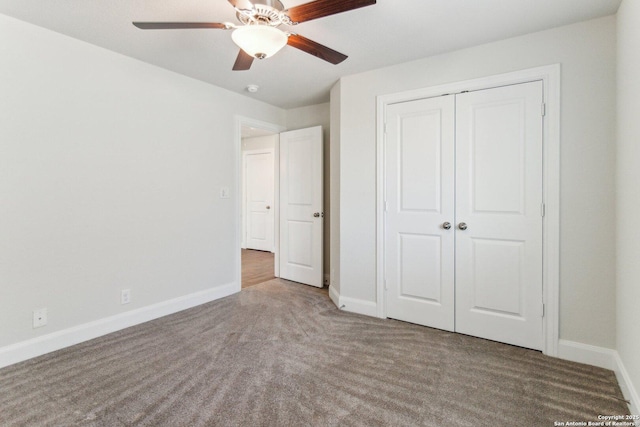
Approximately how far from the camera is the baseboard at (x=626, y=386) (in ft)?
5.44

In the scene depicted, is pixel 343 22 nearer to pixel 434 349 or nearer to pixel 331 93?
pixel 331 93

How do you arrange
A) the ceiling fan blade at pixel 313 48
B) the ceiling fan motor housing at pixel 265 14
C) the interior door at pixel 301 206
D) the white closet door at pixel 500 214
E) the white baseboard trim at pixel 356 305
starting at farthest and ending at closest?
Answer: 1. the interior door at pixel 301 206
2. the white baseboard trim at pixel 356 305
3. the white closet door at pixel 500 214
4. the ceiling fan blade at pixel 313 48
5. the ceiling fan motor housing at pixel 265 14

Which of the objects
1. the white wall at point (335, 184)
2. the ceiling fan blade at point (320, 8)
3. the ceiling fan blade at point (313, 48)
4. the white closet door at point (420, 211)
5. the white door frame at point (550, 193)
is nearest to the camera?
the ceiling fan blade at point (320, 8)

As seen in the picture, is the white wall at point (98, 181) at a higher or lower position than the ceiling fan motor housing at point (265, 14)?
lower

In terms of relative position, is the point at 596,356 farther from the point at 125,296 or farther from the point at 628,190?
the point at 125,296

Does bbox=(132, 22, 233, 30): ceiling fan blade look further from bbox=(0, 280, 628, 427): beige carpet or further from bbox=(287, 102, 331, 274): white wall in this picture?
bbox=(287, 102, 331, 274): white wall

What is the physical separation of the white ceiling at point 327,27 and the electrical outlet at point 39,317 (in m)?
2.08

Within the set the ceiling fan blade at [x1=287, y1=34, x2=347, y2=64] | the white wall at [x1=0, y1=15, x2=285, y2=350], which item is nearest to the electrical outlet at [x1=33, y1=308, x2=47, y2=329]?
the white wall at [x1=0, y1=15, x2=285, y2=350]

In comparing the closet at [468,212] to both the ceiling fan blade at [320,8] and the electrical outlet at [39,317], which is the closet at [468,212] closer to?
the ceiling fan blade at [320,8]

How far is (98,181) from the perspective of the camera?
264cm

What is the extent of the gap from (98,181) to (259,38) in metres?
1.90

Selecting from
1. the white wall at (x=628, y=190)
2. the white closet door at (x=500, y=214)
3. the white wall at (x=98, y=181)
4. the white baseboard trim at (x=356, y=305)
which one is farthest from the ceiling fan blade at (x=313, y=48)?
the white baseboard trim at (x=356, y=305)

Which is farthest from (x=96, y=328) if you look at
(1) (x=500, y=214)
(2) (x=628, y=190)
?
(2) (x=628, y=190)

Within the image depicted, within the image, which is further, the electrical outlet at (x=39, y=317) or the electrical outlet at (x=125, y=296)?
the electrical outlet at (x=125, y=296)
